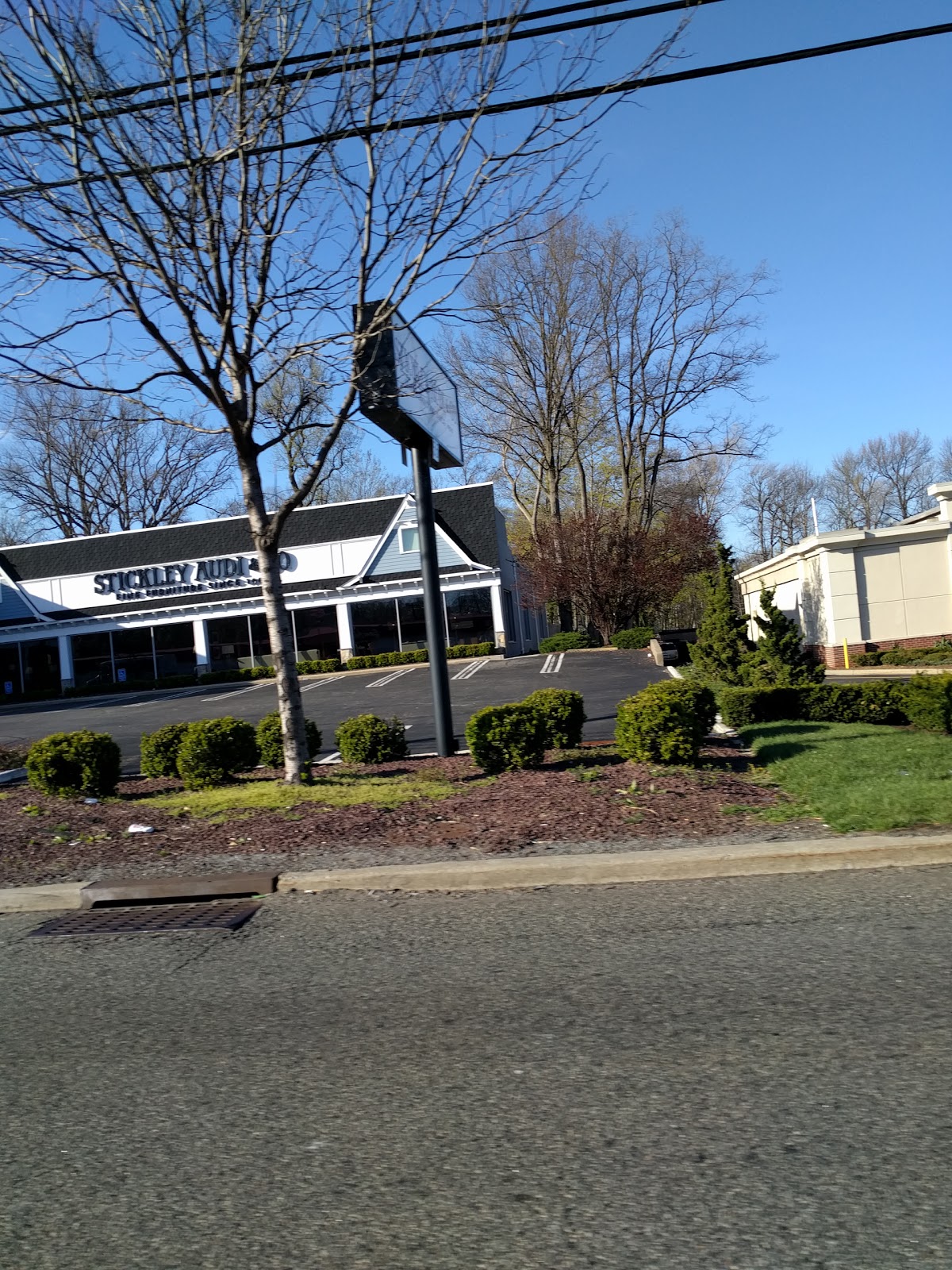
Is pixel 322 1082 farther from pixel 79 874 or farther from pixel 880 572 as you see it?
pixel 880 572

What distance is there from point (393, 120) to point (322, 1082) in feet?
27.9

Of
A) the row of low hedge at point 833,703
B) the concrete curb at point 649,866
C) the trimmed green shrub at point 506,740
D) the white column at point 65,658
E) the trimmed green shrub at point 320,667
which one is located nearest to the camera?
the concrete curb at point 649,866

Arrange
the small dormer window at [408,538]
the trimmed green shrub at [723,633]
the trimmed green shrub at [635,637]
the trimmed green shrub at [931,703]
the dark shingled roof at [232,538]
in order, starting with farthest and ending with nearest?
the dark shingled roof at [232,538] < the small dormer window at [408,538] < the trimmed green shrub at [635,637] < the trimmed green shrub at [723,633] < the trimmed green shrub at [931,703]

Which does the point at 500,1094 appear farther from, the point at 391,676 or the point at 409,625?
the point at 409,625

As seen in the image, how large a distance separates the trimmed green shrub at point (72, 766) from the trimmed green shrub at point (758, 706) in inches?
327

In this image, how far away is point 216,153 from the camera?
29.5ft

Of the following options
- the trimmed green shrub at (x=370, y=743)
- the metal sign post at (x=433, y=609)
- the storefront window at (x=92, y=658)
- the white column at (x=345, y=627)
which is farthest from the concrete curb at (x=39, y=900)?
the storefront window at (x=92, y=658)

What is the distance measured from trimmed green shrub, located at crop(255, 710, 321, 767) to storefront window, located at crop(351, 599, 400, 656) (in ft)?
89.9

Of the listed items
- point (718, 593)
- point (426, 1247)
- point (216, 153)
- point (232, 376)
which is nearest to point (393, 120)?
point (216, 153)

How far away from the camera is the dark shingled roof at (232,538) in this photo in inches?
1601

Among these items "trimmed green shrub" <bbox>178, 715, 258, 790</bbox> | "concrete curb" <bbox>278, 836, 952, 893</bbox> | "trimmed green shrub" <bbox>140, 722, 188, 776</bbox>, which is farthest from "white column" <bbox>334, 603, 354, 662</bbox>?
"concrete curb" <bbox>278, 836, 952, 893</bbox>

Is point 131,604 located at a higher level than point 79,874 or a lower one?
higher

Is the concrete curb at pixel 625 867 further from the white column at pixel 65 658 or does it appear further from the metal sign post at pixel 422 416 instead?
the white column at pixel 65 658

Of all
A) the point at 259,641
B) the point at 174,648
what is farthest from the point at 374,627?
the point at 174,648
